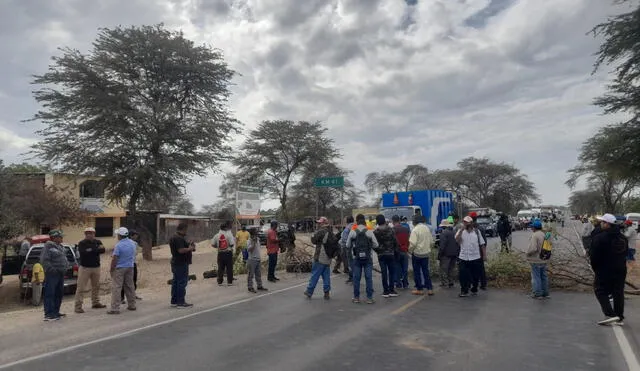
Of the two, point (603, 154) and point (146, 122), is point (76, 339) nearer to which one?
point (146, 122)

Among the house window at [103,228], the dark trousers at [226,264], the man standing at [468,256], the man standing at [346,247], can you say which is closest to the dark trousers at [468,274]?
the man standing at [468,256]

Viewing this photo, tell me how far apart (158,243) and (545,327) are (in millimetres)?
42658

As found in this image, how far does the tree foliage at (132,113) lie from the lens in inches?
969

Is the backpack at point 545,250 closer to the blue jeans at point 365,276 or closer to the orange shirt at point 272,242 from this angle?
the blue jeans at point 365,276

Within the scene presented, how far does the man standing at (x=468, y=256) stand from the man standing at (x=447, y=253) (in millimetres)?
380

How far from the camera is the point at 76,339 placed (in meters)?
7.62

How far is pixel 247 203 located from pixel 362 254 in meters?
10.4

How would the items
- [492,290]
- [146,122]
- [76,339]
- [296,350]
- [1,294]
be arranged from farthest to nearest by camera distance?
[146,122]
[1,294]
[492,290]
[76,339]
[296,350]

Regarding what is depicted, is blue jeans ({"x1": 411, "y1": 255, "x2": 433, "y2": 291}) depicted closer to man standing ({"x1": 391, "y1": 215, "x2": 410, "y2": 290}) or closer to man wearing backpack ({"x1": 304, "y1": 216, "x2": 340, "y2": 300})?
man standing ({"x1": 391, "y1": 215, "x2": 410, "y2": 290})

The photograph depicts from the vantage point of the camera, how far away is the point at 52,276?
9.34 m

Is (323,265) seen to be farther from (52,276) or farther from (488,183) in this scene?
(488,183)

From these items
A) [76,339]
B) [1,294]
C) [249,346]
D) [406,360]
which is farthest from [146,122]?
[406,360]

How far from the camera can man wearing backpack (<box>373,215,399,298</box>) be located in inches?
431

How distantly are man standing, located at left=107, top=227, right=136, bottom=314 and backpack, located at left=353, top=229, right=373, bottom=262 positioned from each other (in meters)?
4.63
